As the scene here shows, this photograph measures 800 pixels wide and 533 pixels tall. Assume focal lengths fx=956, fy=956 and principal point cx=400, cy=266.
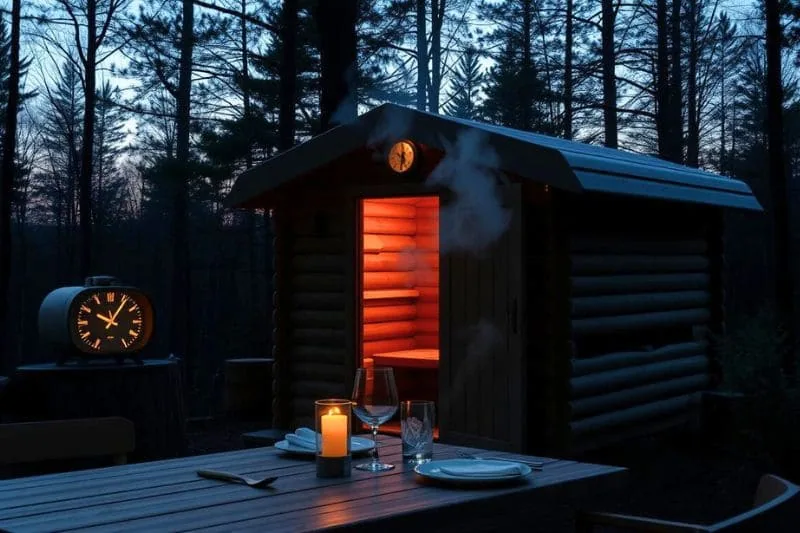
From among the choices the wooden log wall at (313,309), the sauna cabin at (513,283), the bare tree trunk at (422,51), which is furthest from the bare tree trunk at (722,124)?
the wooden log wall at (313,309)

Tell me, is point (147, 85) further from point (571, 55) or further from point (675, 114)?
point (675, 114)

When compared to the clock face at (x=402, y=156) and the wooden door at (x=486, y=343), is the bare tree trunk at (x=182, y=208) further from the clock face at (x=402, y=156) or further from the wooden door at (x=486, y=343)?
the wooden door at (x=486, y=343)

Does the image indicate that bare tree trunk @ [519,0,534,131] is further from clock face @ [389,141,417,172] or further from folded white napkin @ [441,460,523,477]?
folded white napkin @ [441,460,523,477]

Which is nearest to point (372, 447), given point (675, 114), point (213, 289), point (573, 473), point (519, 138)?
point (573, 473)

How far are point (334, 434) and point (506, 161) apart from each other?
4.07m

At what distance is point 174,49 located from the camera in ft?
58.9

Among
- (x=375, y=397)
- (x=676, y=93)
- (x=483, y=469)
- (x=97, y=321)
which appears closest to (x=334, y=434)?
(x=375, y=397)

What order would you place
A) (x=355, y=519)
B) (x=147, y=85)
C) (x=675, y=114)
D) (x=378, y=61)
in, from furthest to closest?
(x=147, y=85), (x=675, y=114), (x=378, y=61), (x=355, y=519)

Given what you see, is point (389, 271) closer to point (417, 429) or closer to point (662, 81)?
point (417, 429)

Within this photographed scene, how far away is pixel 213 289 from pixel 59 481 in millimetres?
26027

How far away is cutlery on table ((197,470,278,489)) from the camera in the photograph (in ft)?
8.04

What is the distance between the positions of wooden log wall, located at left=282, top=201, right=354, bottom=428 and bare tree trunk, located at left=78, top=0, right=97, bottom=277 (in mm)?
9843

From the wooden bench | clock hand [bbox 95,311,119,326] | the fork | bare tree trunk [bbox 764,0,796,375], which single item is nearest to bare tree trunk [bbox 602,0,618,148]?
bare tree trunk [bbox 764,0,796,375]

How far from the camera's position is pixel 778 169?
12.1 m
